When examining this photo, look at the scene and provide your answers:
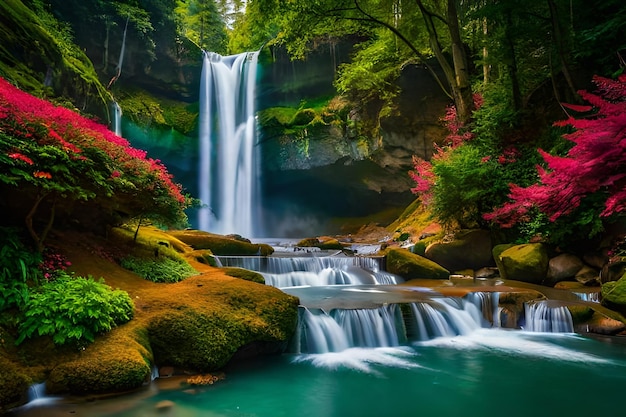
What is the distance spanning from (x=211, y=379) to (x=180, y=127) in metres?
22.5

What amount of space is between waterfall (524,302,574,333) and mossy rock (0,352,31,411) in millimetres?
8172

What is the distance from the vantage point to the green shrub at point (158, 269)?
6.83 metres

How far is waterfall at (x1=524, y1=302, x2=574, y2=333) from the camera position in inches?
288

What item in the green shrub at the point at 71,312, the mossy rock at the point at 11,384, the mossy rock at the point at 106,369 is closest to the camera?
the mossy rock at the point at 11,384

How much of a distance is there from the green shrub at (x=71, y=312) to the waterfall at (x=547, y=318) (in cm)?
730

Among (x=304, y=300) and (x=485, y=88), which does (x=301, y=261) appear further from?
(x=485, y=88)

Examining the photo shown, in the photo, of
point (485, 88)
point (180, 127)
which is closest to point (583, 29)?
point (485, 88)

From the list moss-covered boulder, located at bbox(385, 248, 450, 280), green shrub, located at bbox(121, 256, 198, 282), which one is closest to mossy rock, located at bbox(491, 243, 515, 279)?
moss-covered boulder, located at bbox(385, 248, 450, 280)

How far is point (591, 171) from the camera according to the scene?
7277mm

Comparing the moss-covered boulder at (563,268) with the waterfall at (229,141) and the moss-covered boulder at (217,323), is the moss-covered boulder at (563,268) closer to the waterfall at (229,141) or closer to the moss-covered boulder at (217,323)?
the moss-covered boulder at (217,323)

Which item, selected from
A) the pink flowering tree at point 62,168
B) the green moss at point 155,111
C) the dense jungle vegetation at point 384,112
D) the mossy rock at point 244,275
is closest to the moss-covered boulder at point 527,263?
the dense jungle vegetation at point 384,112

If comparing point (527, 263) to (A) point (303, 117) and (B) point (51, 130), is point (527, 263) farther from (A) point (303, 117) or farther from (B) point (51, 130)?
(A) point (303, 117)

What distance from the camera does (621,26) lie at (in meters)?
9.79

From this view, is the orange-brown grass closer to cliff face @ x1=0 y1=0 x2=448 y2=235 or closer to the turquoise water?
the turquoise water
